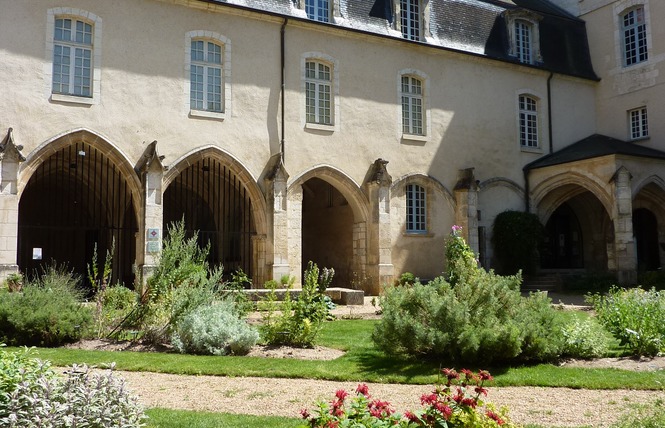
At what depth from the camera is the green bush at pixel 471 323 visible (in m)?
A: 6.39

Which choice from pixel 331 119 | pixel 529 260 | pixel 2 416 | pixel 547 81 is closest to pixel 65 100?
pixel 331 119

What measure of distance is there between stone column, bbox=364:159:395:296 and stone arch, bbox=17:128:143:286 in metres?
5.49

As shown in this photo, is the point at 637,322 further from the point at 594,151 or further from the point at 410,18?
the point at 410,18

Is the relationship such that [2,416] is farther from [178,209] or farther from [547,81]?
[547,81]

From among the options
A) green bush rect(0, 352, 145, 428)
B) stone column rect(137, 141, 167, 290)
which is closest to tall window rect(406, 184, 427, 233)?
stone column rect(137, 141, 167, 290)

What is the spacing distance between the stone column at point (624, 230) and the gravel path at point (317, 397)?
1108cm

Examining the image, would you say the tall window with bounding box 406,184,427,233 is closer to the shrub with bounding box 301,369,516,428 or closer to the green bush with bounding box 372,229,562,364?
the green bush with bounding box 372,229,562,364

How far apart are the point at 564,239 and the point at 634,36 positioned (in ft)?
21.0

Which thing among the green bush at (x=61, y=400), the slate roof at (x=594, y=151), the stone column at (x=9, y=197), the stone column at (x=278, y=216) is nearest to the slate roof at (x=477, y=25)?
the slate roof at (x=594, y=151)

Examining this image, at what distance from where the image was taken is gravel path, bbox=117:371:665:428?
4832 millimetres

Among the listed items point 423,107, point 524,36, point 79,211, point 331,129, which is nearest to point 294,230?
point 331,129

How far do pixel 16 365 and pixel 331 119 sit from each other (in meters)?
12.1

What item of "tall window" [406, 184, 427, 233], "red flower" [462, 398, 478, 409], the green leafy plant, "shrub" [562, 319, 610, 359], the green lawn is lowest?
the green lawn

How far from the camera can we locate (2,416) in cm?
328
